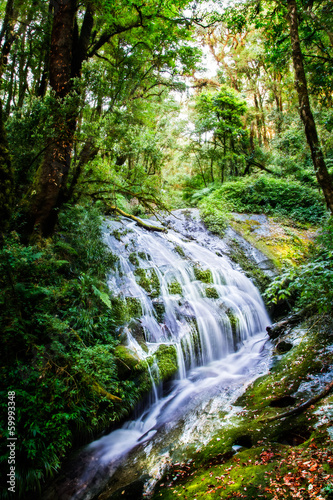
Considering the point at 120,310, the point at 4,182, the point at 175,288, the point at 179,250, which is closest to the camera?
the point at 4,182

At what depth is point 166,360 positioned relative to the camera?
614 cm

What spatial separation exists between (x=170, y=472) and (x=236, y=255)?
915 cm

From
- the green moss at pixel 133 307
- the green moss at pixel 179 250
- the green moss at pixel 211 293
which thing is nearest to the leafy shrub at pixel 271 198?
the green moss at pixel 179 250

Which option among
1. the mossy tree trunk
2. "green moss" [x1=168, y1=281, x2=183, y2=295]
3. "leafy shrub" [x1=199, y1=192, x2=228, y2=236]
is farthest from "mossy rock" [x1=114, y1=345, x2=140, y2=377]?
"leafy shrub" [x1=199, y1=192, x2=228, y2=236]

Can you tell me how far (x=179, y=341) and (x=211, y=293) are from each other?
2.46 metres

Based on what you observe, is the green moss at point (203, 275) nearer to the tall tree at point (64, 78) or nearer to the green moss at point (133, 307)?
the green moss at point (133, 307)

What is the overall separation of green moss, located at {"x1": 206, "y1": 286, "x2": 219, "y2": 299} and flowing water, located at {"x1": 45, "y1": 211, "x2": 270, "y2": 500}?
4 centimetres

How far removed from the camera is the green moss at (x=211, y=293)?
343 inches

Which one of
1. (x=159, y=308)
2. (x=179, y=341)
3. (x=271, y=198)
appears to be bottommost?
(x=179, y=341)

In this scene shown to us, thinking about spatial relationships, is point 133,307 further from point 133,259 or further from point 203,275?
point 203,275

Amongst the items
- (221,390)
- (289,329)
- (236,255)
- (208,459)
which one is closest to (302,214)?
(236,255)

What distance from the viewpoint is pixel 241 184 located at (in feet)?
51.3

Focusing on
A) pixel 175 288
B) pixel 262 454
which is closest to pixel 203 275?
pixel 175 288

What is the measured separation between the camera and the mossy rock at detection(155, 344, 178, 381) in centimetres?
594
